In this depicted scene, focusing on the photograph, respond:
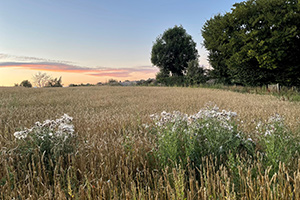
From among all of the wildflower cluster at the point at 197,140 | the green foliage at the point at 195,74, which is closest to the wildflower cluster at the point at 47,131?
the wildflower cluster at the point at 197,140

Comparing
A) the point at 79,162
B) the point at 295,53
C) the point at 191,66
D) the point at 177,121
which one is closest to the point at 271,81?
the point at 295,53

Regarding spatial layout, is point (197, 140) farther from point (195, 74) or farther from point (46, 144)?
point (195, 74)

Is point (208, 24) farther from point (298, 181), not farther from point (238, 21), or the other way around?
point (298, 181)

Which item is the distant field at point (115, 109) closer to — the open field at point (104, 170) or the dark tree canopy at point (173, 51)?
the open field at point (104, 170)

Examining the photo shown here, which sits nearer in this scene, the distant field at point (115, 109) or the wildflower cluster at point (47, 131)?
the wildflower cluster at point (47, 131)

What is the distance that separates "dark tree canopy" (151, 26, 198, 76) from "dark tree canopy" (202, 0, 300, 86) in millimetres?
14438

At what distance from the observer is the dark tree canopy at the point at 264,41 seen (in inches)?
757

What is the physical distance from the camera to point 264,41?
62.5 ft

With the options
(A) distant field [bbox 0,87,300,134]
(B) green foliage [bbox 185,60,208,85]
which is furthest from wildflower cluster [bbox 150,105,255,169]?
(B) green foliage [bbox 185,60,208,85]

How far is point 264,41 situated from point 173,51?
21.0 m

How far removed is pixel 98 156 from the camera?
3.42 meters

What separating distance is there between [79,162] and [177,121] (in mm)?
1799

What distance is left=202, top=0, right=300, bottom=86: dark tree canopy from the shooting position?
1923cm

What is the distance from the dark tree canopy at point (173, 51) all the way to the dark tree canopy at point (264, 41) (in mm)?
14438
